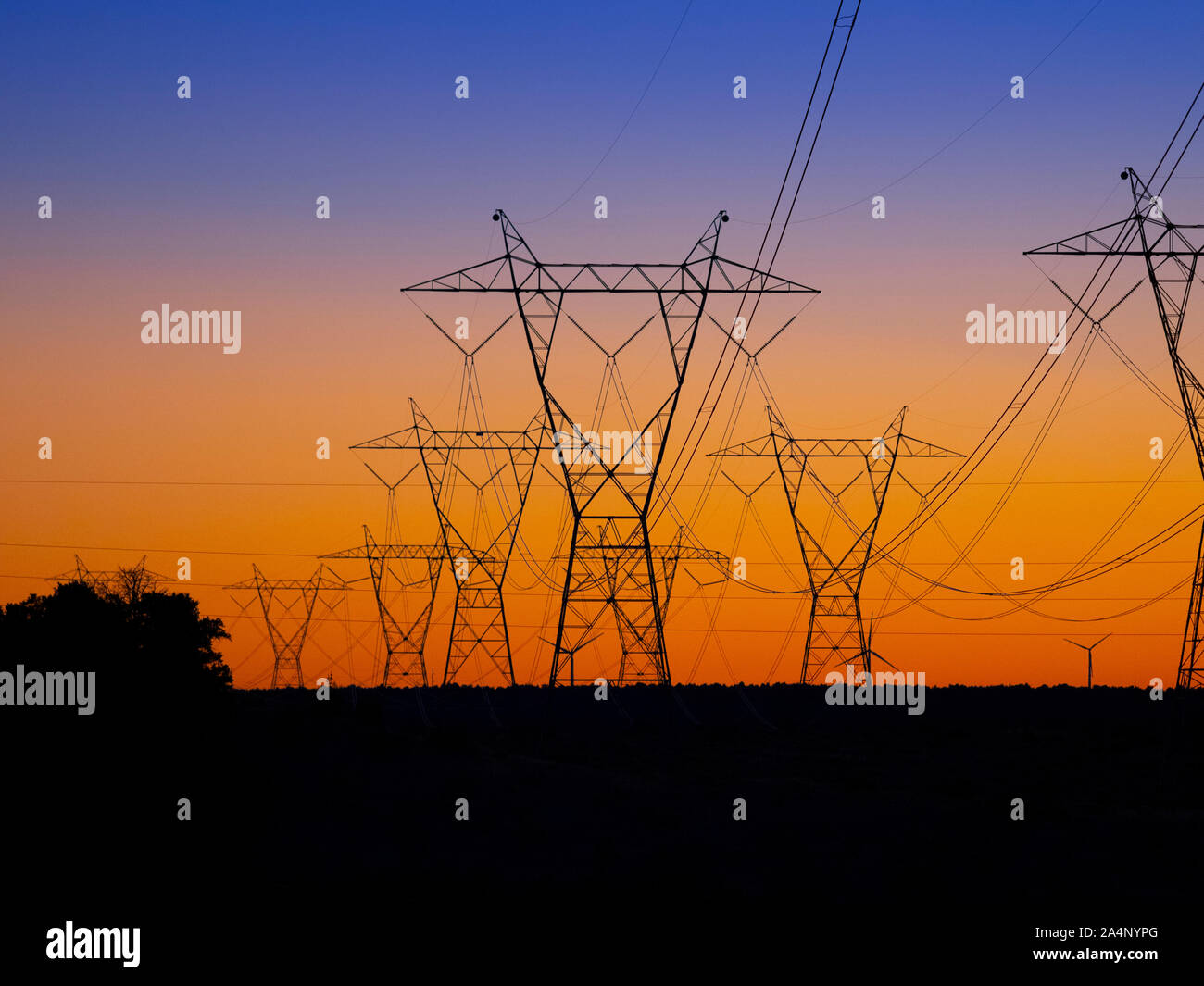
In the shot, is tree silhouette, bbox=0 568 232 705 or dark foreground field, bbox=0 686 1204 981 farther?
tree silhouette, bbox=0 568 232 705

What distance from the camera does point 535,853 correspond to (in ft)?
170

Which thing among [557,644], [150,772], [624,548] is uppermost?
[624,548]

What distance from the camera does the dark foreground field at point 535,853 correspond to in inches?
1535

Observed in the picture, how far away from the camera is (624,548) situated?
58000 mm

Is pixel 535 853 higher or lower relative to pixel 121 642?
lower

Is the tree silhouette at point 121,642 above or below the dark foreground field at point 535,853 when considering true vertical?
above

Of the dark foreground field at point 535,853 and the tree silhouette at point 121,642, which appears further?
the tree silhouette at point 121,642

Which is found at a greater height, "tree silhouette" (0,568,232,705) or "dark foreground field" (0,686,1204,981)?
"tree silhouette" (0,568,232,705)

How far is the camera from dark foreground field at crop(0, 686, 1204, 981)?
3900 cm
